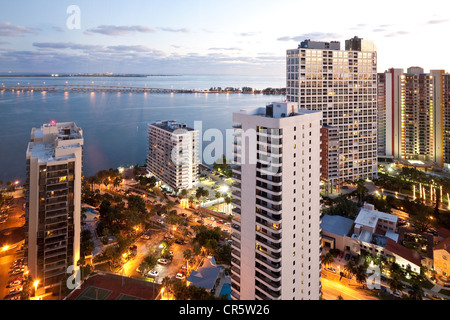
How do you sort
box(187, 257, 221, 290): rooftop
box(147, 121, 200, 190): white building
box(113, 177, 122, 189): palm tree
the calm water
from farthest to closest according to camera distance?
the calm water, box(113, 177, 122, 189): palm tree, box(147, 121, 200, 190): white building, box(187, 257, 221, 290): rooftop

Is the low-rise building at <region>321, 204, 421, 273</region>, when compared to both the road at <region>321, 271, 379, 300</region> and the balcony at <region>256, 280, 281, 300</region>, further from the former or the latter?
the balcony at <region>256, 280, 281, 300</region>

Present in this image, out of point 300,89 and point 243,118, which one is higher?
point 300,89

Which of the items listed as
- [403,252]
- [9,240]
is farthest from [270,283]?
[9,240]

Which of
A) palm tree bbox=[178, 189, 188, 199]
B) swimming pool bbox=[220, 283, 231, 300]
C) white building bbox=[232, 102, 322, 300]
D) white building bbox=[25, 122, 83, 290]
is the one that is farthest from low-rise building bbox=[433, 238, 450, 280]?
white building bbox=[25, 122, 83, 290]
